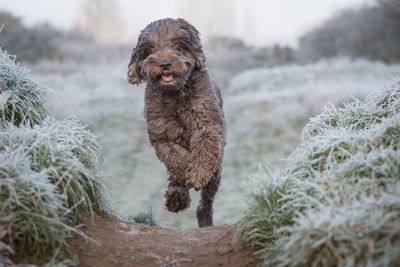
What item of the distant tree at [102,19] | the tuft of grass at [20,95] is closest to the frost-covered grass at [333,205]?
the tuft of grass at [20,95]

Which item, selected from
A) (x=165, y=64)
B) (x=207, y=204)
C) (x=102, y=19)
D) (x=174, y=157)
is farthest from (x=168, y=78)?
(x=102, y=19)

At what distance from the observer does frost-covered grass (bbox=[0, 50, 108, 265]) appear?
273 cm

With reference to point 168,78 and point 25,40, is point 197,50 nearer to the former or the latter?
point 168,78

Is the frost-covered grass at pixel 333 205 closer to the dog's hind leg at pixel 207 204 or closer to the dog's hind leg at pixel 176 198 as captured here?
the dog's hind leg at pixel 176 198

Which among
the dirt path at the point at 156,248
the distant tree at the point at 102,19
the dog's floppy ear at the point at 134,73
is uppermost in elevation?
the distant tree at the point at 102,19

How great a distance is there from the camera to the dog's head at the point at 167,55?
14.6 ft

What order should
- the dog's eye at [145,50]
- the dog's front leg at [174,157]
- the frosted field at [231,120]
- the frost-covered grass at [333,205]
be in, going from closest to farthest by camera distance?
the frost-covered grass at [333,205]
the dog's front leg at [174,157]
the dog's eye at [145,50]
the frosted field at [231,120]

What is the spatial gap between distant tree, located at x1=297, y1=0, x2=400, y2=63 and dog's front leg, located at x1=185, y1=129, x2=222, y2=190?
2169 centimetres

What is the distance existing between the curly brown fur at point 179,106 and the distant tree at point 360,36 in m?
21.5

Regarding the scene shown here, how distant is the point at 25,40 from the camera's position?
2438cm

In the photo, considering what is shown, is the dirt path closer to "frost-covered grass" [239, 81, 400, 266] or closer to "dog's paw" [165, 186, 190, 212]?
"frost-covered grass" [239, 81, 400, 266]

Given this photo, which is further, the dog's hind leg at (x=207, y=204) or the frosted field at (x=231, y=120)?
the frosted field at (x=231, y=120)

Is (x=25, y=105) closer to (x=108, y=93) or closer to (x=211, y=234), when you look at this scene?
(x=211, y=234)

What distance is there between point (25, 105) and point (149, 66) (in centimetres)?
134
